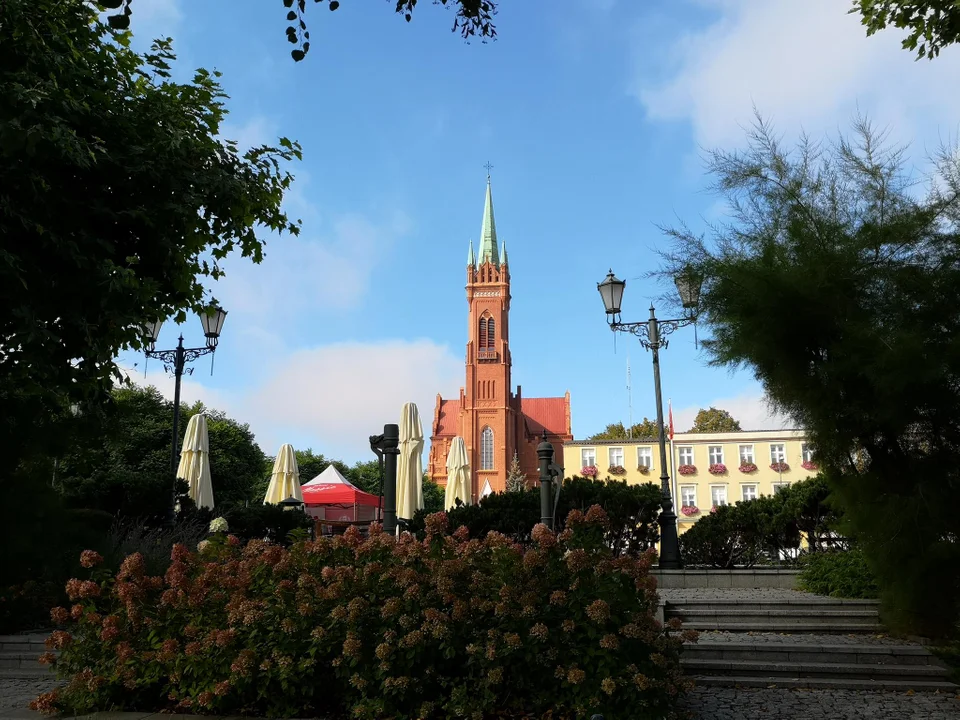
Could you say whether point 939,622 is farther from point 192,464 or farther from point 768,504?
point 192,464

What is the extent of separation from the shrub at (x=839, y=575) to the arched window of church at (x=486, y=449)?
61484 mm

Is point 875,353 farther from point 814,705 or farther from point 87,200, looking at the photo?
point 87,200

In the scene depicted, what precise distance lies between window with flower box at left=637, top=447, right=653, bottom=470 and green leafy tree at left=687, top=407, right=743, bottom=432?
10435 mm

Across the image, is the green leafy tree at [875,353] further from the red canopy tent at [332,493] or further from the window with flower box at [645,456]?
the window with flower box at [645,456]

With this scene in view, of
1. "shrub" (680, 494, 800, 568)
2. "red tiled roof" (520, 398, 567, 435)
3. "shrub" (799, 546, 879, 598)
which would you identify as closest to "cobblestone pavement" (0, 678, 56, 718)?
"shrub" (799, 546, 879, 598)

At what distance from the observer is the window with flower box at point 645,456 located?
49.2m

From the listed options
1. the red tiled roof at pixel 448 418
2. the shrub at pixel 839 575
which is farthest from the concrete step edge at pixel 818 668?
the red tiled roof at pixel 448 418

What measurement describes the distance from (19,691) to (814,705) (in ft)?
22.0

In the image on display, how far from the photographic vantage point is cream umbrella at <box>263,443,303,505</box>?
67.0ft

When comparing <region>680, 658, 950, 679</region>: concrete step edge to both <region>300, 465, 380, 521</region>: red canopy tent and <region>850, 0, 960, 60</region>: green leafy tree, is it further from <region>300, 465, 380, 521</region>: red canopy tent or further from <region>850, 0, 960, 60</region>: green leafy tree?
<region>300, 465, 380, 521</region>: red canopy tent

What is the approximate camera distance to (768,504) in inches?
468

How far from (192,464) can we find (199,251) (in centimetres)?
1017

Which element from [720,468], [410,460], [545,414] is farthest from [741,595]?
[545,414]

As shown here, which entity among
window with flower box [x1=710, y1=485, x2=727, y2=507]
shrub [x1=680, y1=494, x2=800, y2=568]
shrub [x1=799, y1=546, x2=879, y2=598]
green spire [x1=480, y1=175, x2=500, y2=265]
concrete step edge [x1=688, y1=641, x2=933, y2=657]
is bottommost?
concrete step edge [x1=688, y1=641, x2=933, y2=657]
